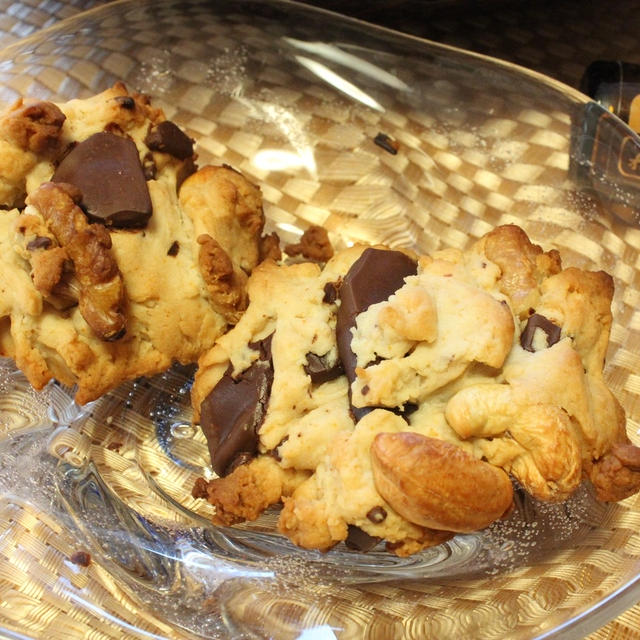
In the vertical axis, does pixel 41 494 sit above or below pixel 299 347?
below

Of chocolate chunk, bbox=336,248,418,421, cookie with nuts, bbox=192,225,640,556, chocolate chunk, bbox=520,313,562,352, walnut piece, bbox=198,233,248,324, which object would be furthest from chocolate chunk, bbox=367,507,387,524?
walnut piece, bbox=198,233,248,324

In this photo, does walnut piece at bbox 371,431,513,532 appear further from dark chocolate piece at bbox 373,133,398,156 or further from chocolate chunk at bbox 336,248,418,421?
dark chocolate piece at bbox 373,133,398,156

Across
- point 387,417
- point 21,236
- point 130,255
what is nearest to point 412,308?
point 387,417

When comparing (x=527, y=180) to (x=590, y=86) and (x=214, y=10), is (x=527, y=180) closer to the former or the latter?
(x=590, y=86)

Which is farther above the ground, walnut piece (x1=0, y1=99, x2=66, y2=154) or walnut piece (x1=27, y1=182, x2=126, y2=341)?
walnut piece (x1=0, y1=99, x2=66, y2=154)

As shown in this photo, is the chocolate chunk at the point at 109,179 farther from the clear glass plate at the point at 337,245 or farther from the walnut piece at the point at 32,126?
the clear glass plate at the point at 337,245

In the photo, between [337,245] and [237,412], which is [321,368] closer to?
[237,412]

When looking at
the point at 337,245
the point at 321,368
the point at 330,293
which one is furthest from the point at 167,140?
the point at 337,245
